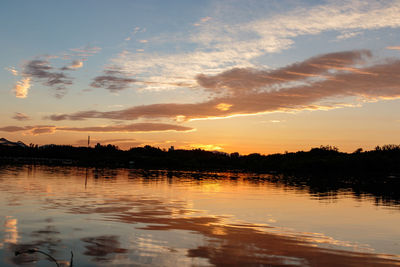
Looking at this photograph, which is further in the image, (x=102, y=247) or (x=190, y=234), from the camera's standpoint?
(x=190, y=234)

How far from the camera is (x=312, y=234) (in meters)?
22.8

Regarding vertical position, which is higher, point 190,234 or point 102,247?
point 102,247

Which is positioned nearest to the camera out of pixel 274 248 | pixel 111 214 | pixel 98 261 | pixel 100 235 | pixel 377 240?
pixel 98 261

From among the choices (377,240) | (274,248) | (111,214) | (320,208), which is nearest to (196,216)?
(111,214)

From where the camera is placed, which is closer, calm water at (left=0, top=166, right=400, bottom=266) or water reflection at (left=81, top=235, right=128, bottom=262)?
water reflection at (left=81, top=235, right=128, bottom=262)

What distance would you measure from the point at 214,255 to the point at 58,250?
7.11 m

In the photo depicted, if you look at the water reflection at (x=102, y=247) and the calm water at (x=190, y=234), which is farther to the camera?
the calm water at (x=190, y=234)

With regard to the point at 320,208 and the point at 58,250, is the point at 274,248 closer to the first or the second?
the point at 58,250

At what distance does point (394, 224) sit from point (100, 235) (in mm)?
22340

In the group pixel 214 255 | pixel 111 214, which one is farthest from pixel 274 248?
pixel 111 214

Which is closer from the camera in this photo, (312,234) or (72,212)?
(312,234)

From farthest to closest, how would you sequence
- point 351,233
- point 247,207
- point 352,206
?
point 352,206 < point 247,207 < point 351,233

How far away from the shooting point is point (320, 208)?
36781mm

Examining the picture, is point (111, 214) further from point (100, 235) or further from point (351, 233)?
point (351, 233)
